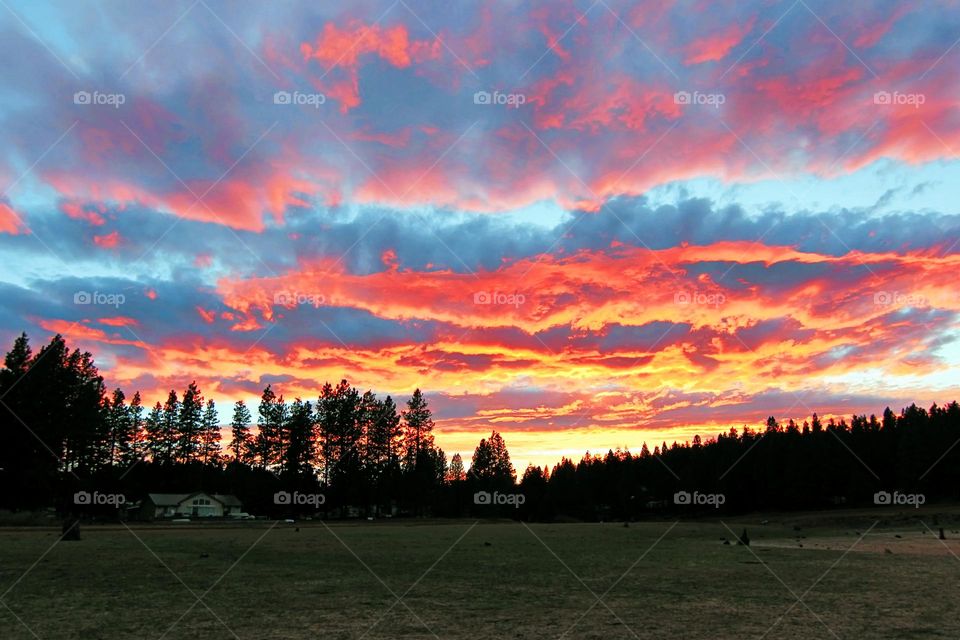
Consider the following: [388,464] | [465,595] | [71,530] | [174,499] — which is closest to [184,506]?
[174,499]

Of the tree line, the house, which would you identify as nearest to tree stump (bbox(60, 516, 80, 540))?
the tree line

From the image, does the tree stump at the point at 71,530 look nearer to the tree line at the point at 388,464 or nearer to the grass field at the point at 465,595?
the grass field at the point at 465,595

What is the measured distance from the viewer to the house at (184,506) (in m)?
109

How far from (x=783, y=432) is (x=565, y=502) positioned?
53236mm

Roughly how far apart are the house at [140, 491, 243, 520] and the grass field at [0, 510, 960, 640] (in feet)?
285

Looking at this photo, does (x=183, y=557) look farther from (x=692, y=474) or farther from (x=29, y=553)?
(x=692, y=474)

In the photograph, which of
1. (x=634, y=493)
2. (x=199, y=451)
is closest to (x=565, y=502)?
(x=634, y=493)

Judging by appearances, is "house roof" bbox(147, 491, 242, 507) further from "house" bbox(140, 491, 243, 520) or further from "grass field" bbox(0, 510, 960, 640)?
"grass field" bbox(0, 510, 960, 640)

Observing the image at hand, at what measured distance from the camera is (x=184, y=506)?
368 feet

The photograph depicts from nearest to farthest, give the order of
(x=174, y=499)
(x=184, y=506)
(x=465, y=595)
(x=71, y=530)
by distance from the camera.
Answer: (x=465, y=595)
(x=71, y=530)
(x=184, y=506)
(x=174, y=499)

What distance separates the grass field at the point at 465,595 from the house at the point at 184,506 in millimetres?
86931

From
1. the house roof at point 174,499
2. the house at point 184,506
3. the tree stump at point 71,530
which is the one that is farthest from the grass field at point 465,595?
the house roof at point 174,499

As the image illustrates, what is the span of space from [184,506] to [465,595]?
109970 mm

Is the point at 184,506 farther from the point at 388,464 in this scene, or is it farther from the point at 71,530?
the point at 71,530
